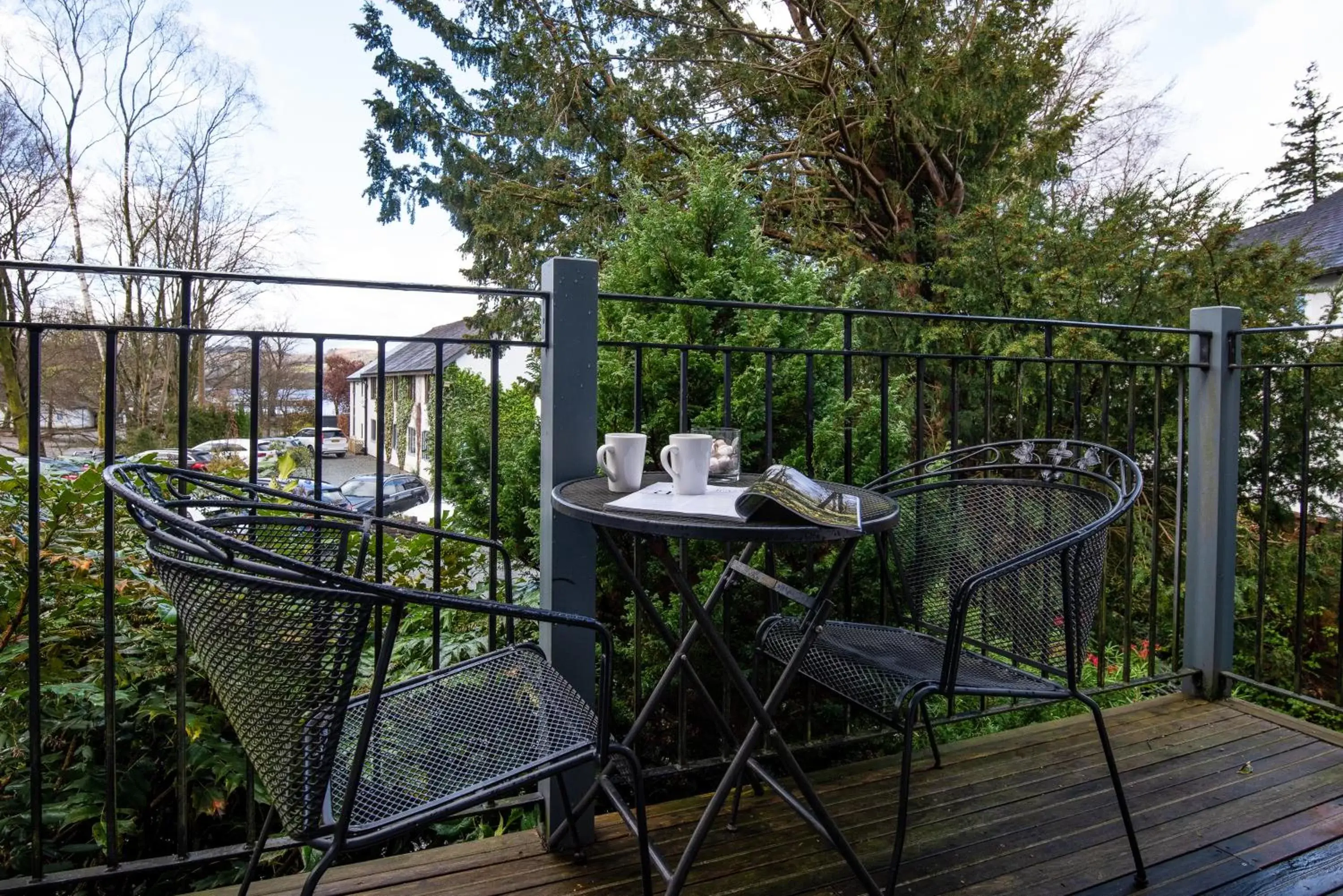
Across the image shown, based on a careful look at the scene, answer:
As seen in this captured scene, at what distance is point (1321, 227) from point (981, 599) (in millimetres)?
17678

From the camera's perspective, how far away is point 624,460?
5.32 ft

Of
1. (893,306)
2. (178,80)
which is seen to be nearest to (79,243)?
(178,80)

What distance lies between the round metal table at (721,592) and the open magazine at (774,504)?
15 mm

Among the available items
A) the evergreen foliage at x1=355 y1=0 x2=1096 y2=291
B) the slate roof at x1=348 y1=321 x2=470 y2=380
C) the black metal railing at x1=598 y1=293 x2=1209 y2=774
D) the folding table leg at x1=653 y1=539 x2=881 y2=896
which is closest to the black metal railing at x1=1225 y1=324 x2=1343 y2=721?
the black metal railing at x1=598 y1=293 x2=1209 y2=774

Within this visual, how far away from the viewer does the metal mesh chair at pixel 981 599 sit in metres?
1.53

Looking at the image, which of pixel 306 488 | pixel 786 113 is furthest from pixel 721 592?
pixel 786 113

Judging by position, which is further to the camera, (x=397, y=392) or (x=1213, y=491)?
(x=397, y=392)

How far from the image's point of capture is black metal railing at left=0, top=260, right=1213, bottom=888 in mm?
1546

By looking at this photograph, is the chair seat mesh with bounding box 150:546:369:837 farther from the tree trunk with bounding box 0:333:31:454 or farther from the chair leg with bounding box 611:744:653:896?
the tree trunk with bounding box 0:333:31:454

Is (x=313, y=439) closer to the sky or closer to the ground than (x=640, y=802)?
closer to the sky

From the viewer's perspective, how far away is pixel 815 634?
146 centimetres

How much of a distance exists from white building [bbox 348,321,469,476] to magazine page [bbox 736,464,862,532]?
734cm

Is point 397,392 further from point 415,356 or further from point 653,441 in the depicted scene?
point 415,356

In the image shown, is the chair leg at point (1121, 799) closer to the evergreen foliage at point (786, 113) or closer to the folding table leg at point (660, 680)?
the folding table leg at point (660, 680)
